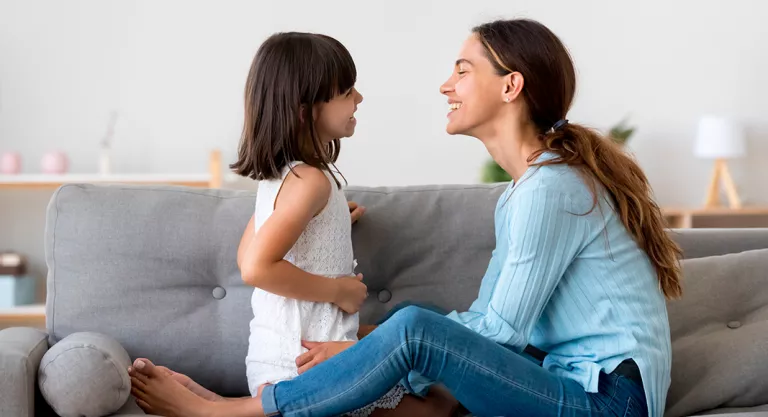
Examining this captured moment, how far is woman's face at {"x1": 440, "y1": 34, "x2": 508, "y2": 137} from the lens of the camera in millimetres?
1784

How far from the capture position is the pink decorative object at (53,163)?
3984 mm

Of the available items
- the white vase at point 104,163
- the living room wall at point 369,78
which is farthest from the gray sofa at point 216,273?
the living room wall at point 369,78

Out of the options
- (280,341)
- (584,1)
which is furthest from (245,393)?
(584,1)

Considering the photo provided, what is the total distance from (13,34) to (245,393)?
3.05 meters

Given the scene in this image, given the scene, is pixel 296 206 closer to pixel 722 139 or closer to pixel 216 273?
pixel 216 273

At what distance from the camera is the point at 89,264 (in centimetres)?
194

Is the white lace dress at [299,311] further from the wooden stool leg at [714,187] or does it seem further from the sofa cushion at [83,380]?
the wooden stool leg at [714,187]

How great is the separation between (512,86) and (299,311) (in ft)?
2.05

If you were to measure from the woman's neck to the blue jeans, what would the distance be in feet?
1.41

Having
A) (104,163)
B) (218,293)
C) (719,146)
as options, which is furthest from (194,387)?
(719,146)

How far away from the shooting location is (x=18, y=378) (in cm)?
155

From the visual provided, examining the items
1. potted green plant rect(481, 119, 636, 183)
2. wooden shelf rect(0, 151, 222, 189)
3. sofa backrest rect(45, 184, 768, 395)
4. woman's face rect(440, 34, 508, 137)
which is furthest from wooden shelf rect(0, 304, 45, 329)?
woman's face rect(440, 34, 508, 137)

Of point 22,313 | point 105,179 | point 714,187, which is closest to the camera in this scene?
point 22,313

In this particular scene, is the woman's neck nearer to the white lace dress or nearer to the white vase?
the white lace dress
